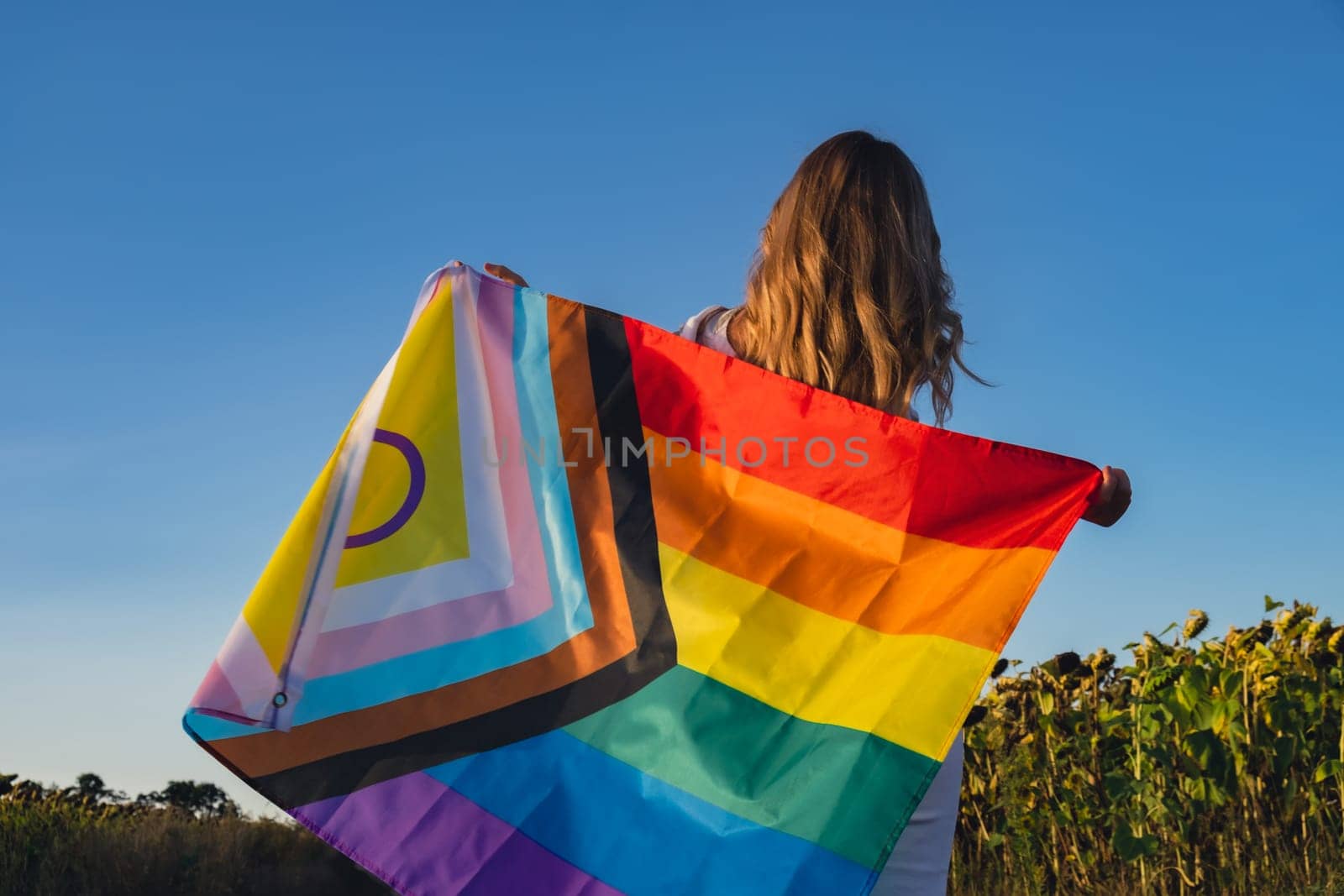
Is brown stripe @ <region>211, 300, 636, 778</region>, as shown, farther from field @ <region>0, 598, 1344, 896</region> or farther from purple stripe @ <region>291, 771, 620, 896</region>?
field @ <region>0, 598, 1344, 896</region>

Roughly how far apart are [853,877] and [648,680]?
557 millimetres

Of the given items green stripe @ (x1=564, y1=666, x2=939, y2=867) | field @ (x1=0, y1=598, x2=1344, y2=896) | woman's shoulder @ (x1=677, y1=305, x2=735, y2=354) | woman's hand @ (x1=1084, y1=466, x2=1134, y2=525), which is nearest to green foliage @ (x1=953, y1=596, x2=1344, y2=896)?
field @ (x1=0, y1=598, x2=1344, y2=896)

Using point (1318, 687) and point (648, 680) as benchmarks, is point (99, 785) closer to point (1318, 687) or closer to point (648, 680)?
point (648, 680)

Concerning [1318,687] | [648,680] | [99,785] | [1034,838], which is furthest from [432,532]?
[99,785]

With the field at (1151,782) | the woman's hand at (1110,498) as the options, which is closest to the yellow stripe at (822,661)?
the woman's hand at (1110,498)

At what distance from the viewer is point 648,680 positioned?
238 cm

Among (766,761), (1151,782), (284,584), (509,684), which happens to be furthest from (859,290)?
(1151,782)

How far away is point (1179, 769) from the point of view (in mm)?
4605

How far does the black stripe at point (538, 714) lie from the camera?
236cm

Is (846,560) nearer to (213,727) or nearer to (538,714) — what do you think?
(538,714)

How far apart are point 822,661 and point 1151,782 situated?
2783mm

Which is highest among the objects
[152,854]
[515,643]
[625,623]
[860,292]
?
[860,292]

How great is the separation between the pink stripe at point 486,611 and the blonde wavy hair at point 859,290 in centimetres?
61

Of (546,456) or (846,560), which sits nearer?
(846,560)
